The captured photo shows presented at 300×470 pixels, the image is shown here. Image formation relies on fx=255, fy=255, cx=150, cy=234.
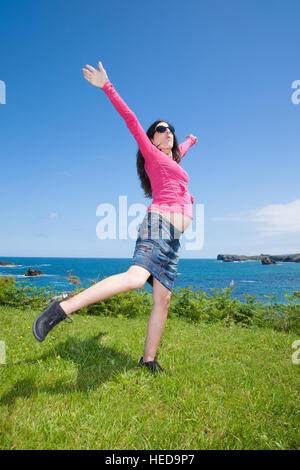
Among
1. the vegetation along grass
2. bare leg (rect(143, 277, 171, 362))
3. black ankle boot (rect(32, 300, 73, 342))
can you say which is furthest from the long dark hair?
the vegetation along grass

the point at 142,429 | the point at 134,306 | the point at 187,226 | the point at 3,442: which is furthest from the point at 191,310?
the point at 3,442

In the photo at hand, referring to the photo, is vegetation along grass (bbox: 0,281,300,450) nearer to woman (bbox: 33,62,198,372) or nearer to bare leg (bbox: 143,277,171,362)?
bare leg (bbox: 143,277,171,362)

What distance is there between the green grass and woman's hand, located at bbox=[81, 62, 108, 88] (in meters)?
2.81

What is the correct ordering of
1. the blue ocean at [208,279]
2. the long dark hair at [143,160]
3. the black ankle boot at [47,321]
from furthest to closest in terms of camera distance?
the blue ocean at [208,279] < the long dark hair at [143,160] < the black ankle boot at [47,321]

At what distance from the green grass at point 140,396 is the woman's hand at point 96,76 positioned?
9.22 ft

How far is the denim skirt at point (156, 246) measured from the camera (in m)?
2.50

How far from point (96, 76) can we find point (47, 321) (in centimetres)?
222

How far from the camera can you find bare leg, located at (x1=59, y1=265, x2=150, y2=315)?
2.15 m

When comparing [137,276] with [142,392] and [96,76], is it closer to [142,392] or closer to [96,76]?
[142,392]

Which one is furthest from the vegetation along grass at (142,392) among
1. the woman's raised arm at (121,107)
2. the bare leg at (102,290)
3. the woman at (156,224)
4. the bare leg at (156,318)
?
the woman's raised arm at (121,107)

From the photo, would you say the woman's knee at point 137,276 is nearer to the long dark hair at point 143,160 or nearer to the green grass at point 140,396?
the green grass at point 140,396

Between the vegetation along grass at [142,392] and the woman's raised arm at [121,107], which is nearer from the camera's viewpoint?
the vegetation along grass at [142,392]
